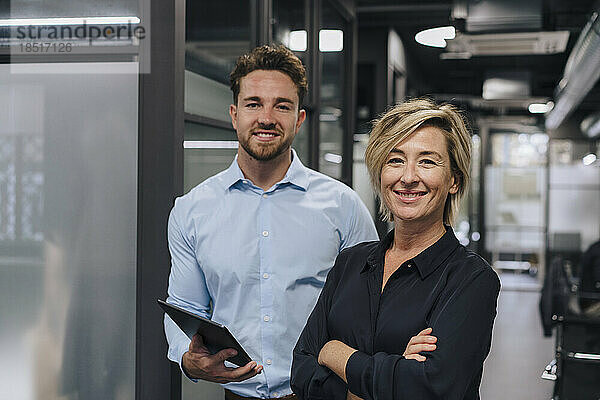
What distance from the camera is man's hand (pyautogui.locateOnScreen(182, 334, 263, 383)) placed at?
1.87 meters

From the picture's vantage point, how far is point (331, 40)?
5.38 meters

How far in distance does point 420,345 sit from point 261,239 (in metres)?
0.70

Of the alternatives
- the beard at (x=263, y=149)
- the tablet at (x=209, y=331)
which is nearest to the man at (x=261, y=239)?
the beard at (x=263, y=149)

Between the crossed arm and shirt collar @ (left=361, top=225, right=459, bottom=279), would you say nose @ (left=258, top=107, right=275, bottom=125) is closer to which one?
shirt collar @ (left=361, top=225, right=459, bottom=279)

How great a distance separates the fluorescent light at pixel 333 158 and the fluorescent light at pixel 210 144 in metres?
2.15

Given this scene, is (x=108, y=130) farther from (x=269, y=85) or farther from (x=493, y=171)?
(x=493, y=171)

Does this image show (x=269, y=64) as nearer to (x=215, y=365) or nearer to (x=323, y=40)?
(x=215, y=365)

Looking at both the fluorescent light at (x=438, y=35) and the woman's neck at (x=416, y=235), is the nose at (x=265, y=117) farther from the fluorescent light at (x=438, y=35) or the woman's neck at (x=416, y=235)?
the fluorescent light at (x=438, y=35)

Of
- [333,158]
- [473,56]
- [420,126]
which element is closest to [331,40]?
[333,158]

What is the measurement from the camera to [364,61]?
793 centimetres

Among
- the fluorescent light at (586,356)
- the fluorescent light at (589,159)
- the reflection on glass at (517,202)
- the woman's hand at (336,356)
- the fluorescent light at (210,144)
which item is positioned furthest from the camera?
the reflection on glass at (517,202)

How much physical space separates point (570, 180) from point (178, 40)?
12.5 meters

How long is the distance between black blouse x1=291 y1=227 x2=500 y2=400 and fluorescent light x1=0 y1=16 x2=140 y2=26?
3.87 feet

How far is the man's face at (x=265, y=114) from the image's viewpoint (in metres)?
2.03
